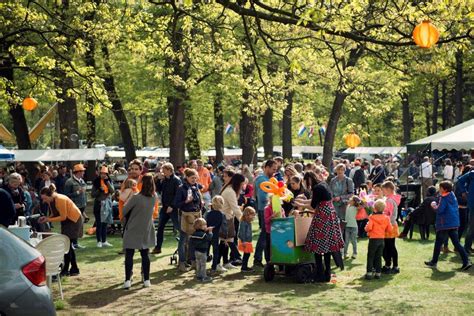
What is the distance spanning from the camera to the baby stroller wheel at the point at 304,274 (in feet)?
42.7

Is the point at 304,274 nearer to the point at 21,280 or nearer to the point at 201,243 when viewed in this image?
the point at 201,243

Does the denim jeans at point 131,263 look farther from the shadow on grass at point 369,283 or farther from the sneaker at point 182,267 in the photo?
the shadow on grass at point 369,283

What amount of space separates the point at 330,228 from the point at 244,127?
22.6m

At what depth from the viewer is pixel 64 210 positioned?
533 inches

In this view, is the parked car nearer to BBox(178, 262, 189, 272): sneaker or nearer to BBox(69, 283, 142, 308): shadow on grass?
BBox(69, 283, 142, 308): shadow on grass

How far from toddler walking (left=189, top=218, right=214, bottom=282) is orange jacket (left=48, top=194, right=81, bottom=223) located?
2.05 metres

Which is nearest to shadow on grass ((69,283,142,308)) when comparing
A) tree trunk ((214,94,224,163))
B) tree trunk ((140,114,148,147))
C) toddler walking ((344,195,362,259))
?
toddler walking ((344,195,362,259))

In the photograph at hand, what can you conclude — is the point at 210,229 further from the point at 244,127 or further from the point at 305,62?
the point at 244,127

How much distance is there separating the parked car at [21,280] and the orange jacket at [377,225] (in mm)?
7036

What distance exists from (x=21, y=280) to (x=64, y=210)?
6.44 metres

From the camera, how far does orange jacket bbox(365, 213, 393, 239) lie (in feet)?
43.5

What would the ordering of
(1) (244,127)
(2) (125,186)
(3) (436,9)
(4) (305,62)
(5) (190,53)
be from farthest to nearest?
(1) (244,127), (4) (305,62), (5) (190,53), (2) (125,186), (3) (436,9)

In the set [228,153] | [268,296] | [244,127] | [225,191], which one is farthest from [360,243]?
[228,153]

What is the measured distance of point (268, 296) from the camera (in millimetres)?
11930
